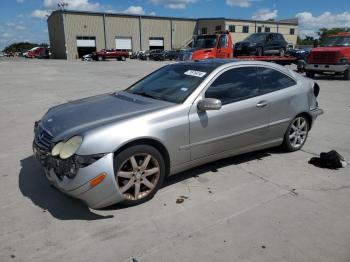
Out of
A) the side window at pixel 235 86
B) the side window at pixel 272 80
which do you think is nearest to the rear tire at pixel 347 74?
the side window at pixel 272 80

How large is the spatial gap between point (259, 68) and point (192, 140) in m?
1.70

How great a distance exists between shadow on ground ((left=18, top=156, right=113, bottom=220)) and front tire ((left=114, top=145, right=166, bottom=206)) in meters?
0.34

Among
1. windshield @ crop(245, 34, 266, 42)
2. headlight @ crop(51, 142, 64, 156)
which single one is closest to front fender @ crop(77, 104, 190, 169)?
headlight @ crop(51, 142, 64, 156)

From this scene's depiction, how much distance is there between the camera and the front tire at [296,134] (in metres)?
5.11

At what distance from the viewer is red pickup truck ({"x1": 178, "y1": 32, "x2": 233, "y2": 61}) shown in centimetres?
1825

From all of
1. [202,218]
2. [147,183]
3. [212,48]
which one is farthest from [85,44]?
[202,218]

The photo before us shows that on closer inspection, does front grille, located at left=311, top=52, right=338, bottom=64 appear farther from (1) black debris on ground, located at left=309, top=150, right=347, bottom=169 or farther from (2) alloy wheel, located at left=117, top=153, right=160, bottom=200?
(2) alloy wheel, located at left=117, top=153, right=160, bottom=200

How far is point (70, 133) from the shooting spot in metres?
3.36

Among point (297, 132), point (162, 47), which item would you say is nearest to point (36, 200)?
point (297, 132)

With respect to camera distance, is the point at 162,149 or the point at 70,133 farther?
the point at 162,149

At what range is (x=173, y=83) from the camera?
4.43m

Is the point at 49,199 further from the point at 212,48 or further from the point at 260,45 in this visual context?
the point at 260,45

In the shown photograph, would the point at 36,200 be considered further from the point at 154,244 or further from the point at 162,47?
the point at 162,47

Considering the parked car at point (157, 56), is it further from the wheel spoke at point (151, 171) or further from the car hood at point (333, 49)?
the wheel spoke at point (151, 171)
